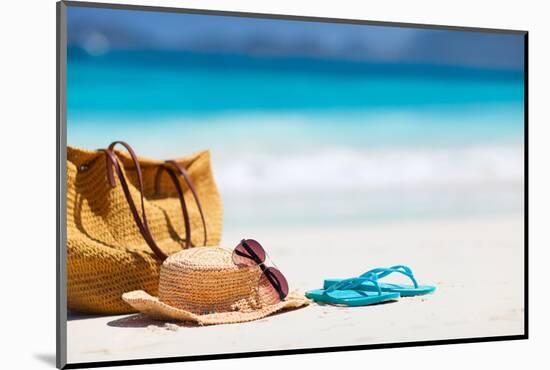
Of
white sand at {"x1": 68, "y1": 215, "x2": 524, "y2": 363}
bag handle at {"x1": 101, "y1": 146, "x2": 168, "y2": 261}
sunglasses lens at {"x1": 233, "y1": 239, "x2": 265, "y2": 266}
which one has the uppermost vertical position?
bag handle at {"x1": 101, "y1": 146, "x2": 168, "y2": 261}

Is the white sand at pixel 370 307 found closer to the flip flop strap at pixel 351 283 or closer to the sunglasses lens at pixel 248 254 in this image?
the flip flop strap at pixel 351 283

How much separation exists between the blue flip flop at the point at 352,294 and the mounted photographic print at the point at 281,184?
0.04 feet

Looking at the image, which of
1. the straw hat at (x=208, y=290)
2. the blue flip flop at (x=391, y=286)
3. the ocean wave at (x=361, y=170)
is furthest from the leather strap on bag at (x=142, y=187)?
the blue flip flop at (x=391, y=286)

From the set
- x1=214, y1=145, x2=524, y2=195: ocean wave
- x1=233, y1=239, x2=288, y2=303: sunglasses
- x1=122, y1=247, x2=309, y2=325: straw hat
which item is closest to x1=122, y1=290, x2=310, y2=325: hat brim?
x1=122, y1=247, x2=309, y2=325: straw hat

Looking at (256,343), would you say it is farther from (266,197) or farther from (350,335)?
(266,197)

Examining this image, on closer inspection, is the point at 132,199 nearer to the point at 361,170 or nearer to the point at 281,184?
the point at 281,184

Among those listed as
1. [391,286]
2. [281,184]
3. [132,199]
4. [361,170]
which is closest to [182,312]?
[132,199]

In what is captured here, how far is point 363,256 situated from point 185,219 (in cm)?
162

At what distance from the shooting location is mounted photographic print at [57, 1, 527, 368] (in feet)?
16.4

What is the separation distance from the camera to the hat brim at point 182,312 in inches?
193

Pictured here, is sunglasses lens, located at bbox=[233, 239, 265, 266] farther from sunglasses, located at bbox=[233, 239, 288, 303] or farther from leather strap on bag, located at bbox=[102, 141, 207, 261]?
leather strap on bag, located at bbox=[102, 141, 207, 261]

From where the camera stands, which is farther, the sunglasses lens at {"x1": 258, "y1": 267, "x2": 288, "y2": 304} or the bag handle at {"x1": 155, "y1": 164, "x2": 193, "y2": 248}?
the bag handle at {"x1": 155, "y1": 164, "x2": 193, "y2": 248}

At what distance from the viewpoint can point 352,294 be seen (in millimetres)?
5520

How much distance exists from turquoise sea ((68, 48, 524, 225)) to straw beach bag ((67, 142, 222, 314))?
13.6 inches
